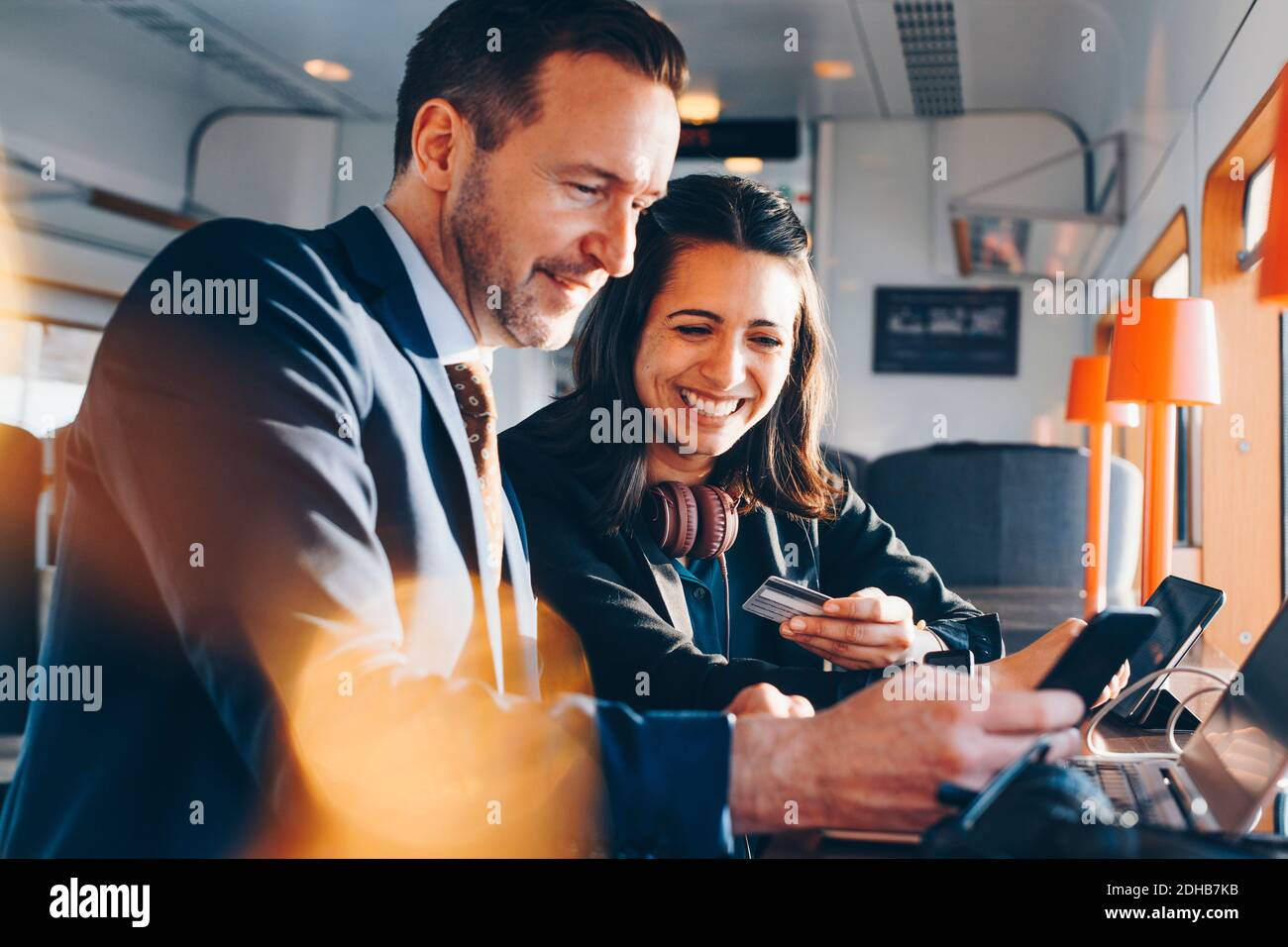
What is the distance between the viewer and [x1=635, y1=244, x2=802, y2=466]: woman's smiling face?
1413mm

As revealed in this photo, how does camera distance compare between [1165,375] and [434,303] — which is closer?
[434,303]

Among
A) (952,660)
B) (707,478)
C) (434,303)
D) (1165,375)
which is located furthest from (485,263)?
(1165,375)

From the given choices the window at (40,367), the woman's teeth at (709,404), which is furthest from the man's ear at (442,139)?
the window at (40,367)

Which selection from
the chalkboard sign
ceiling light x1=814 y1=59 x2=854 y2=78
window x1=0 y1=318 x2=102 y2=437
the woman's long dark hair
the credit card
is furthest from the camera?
the chalkboard sign

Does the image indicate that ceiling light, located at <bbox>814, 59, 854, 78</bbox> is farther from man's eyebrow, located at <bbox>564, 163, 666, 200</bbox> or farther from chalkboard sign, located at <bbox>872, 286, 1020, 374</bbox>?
man's eyebrow, located at <bbox>564, 163, 666, 200</bbox>

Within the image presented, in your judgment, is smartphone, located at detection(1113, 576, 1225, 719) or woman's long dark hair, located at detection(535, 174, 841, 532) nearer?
smartphone, located at detection(1113, 576, 1225, 719)

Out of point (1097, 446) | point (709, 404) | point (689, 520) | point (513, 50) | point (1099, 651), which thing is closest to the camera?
point (1099, 651)

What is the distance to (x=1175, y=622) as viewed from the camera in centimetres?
108

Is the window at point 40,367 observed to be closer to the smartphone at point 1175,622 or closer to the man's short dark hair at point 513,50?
the man's short dark hair at point 513,50

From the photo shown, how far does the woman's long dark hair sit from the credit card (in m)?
0.24

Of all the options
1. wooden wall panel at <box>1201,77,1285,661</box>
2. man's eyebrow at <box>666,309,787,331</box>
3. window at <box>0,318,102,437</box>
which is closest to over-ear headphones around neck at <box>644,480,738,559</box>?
man's eyebrow at <box>666,309,787,331</box>

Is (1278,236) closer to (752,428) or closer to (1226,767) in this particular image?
(1226,767)

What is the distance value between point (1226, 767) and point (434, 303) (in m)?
0.77

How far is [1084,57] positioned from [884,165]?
150 centimetres
